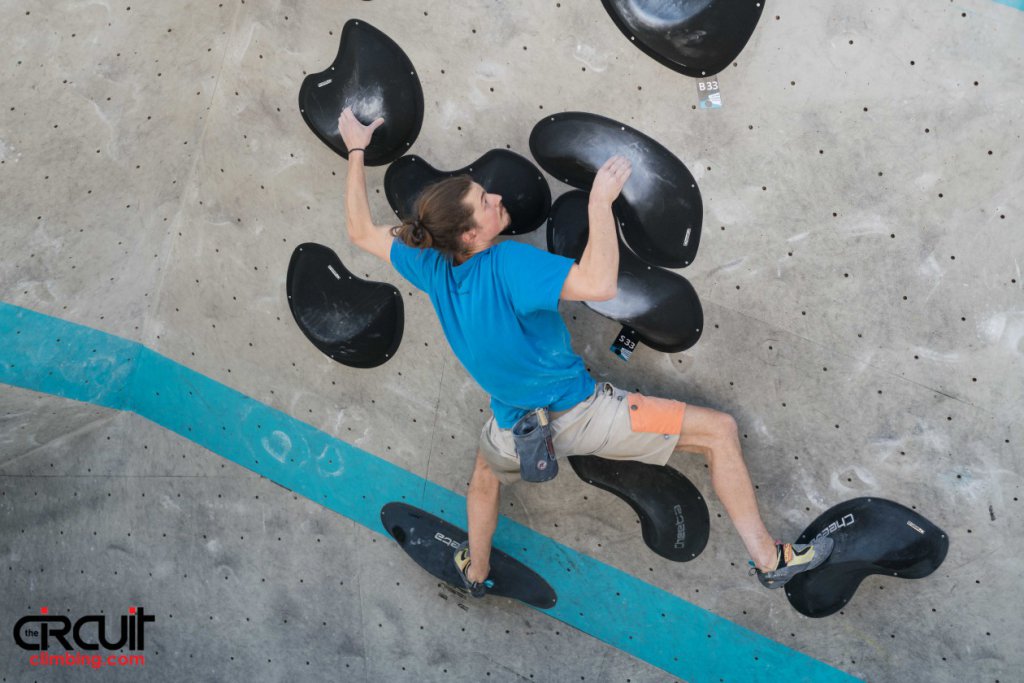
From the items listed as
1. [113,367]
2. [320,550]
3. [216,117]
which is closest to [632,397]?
[320,550]

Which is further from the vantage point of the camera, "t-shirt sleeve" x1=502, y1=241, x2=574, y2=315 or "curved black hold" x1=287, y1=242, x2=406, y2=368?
"curved black hold" x1=287, y1=242, x2=406, y2=368

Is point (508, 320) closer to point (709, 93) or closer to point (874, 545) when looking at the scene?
point (709, 93)

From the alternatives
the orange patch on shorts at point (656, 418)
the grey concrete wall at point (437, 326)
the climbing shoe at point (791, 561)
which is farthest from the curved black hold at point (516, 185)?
the climbing shoe at point (791, 561)

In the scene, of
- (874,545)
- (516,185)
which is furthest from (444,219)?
(874,545)

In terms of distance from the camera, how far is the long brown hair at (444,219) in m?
2.34

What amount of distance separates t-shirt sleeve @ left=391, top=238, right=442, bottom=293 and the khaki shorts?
0.52 meters

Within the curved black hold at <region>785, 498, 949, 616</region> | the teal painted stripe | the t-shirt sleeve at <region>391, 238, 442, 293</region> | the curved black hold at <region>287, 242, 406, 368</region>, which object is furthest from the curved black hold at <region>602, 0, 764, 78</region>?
the teal painted stripe

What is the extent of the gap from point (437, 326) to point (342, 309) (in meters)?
0.36

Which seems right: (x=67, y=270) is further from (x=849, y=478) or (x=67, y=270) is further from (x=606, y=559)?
(x=849, y=478)

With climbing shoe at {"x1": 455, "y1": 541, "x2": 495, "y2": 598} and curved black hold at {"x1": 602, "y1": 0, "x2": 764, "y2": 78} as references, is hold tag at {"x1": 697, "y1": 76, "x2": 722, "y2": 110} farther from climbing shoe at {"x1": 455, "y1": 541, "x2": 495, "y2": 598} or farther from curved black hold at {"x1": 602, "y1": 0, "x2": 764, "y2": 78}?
climbing shoe at {"x1": 455, "y1": 541, "x2": 495, "y2": 598}

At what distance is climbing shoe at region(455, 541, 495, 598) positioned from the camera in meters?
3.05

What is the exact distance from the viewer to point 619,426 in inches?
102

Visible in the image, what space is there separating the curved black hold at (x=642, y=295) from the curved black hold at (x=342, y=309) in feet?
2.24

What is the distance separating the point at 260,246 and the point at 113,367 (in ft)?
2.78
